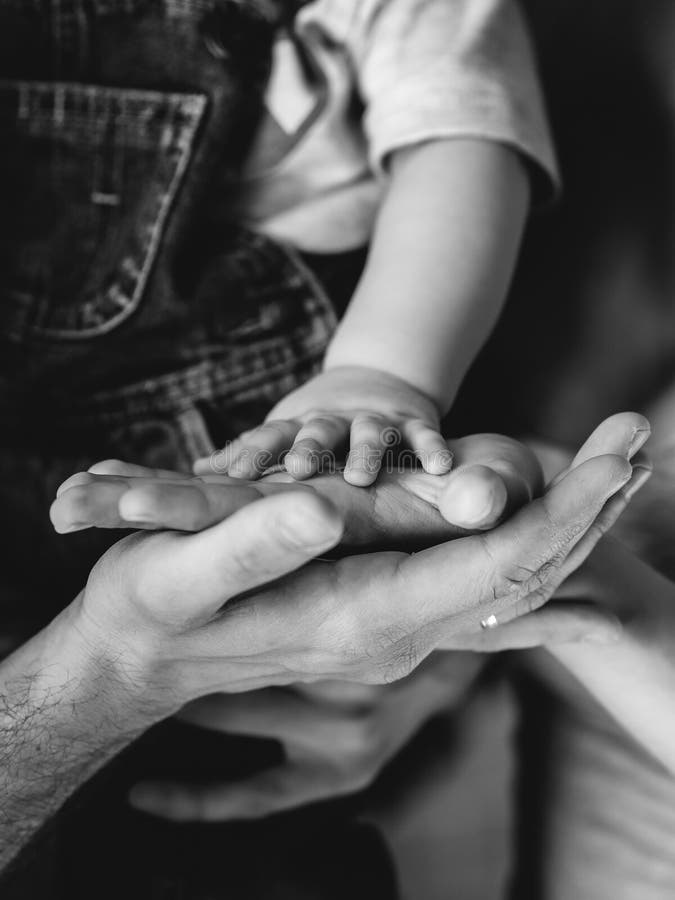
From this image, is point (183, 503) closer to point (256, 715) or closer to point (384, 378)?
point (384, 378)

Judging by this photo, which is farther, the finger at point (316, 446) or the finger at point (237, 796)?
the finger at point (237, 796)

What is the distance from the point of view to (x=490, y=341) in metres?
0.77

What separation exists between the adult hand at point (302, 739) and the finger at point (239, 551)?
0.30 metres

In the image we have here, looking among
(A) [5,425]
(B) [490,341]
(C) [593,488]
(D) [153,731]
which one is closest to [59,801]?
(D) [153,731]

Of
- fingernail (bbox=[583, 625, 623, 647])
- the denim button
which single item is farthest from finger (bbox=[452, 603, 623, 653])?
the denim button

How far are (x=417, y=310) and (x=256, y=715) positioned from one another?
12.6 inches

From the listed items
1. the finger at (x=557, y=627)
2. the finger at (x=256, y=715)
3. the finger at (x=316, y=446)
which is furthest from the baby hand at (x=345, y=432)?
the finger at (x=256, y=715)

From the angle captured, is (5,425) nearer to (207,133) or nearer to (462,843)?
(207,133)

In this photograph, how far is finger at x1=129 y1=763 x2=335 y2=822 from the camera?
2.06 feet

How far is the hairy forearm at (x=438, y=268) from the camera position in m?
0.55

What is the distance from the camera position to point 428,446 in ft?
1.43

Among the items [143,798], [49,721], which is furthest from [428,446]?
[143,798]

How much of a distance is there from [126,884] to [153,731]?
0.10 m

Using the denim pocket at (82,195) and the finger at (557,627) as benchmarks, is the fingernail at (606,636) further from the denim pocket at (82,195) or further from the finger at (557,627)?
the denim pocket at (82,195)
